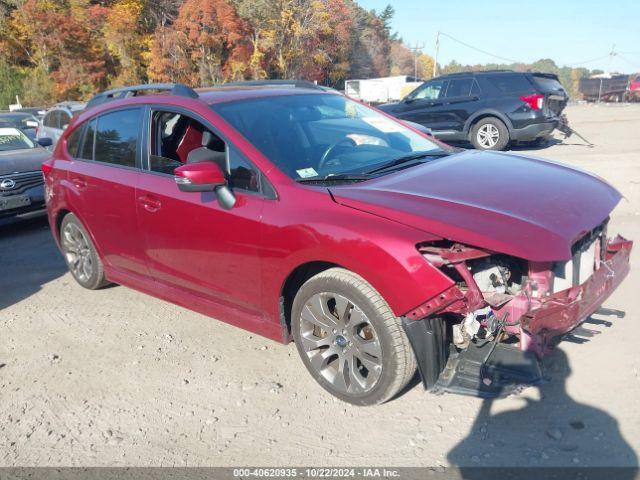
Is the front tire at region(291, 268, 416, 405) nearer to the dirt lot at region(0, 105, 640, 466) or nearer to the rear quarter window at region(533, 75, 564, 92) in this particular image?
the dirt lot at region(0, 105, 640, 466)

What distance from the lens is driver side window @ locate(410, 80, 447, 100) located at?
526 inches

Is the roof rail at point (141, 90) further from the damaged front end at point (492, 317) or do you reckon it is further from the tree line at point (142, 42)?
the tree line at point (142, 42)

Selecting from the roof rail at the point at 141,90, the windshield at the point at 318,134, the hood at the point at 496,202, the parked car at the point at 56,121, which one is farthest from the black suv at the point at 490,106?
the roof rail at the point at 141,90

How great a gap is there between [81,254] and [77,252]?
0.25 ft


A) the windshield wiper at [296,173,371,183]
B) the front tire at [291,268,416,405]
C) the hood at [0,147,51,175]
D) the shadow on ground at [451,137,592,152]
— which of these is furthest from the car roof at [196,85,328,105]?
the shadow on ground at [451,137,592,152]

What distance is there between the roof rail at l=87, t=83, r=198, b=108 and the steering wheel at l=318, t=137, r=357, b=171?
1061 mm

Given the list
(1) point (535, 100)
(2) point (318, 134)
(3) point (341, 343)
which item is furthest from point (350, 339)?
(1) point (535, 100)

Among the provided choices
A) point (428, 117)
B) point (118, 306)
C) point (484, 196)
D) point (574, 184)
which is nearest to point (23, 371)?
point (118, 306)

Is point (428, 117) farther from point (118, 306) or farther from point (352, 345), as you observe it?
point (352, 345)

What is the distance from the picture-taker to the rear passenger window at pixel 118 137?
441cm

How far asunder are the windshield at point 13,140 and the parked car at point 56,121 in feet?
10.8

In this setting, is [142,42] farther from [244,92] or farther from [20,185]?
[244,92]

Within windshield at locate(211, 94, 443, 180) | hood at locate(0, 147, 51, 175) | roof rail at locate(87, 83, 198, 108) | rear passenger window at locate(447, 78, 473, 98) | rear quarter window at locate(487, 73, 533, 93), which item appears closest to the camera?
windshield at locate(211, 94, 443, 180)

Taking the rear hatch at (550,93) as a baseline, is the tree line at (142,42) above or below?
above
